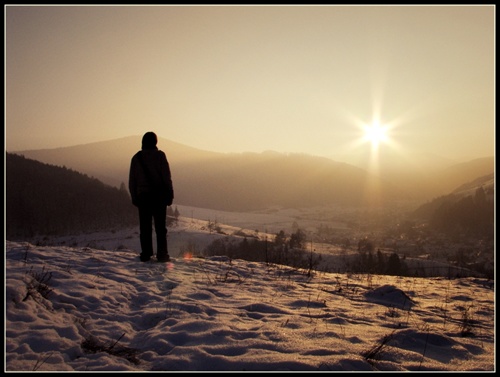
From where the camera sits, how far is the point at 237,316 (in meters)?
5.41

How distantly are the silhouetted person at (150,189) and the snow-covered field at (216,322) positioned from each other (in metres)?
0.95

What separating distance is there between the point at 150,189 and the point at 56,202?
62.4 metres

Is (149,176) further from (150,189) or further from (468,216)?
(468,216)

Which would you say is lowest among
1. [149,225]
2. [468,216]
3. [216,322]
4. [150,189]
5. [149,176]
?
[468,216]

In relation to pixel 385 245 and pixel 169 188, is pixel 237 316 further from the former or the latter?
pixel 385 245

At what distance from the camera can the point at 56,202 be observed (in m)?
63.0

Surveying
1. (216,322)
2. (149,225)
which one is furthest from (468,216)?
(216,322)

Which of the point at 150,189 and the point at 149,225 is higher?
the point at 150,189

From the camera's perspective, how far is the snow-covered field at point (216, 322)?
12.3 ft

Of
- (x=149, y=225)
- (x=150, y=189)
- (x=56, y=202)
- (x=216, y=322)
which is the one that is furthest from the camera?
(x=56, y=202)

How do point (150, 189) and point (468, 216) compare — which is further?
point (468, 216)

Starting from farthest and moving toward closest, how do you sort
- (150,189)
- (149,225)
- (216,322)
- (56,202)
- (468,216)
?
(468,216) < (56,202) < (149,225) < (150,189) < (216,322)

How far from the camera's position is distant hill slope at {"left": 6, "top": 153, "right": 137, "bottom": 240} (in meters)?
54.6

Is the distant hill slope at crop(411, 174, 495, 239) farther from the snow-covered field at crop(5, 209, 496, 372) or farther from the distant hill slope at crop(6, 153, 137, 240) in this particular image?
the snow-covered field at crop(5, 209, 496, 372)
